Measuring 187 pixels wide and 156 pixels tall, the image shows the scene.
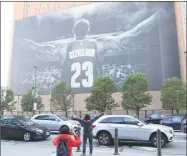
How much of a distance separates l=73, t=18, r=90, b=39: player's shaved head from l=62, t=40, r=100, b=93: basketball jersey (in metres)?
1.80

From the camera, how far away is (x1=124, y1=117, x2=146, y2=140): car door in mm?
12109

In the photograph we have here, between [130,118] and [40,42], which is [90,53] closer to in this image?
[40,42]

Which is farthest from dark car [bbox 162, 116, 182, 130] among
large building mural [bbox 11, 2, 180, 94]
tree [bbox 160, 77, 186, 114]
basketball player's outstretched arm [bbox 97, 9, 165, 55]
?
basketball player's outstretched arm [bbox 97, 9, 165, 55]

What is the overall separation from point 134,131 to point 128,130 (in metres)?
0.29

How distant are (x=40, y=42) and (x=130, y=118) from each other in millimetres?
54814

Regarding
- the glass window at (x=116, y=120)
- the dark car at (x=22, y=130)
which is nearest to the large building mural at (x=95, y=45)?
the dark car at (x=22, y=130)

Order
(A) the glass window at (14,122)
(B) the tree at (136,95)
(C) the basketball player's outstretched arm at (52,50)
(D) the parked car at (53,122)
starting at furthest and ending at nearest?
1. (C) the basketball player's outstretched arm at (52,50)
2. (B) the tree at (136,95)
3. (D) the parked car at (53,122)
4. (A) the glass window at (14,122)

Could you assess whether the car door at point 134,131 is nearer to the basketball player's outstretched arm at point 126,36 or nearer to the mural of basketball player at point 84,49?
the mural of basketball player at point 84,49

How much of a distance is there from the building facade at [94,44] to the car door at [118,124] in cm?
3739

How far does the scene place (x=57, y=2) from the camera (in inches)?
2591

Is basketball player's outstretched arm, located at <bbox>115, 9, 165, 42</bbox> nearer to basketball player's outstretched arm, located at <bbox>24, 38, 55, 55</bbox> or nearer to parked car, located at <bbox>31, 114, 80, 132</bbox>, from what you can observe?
basketball player's outstretched arm, located at <bbox>24, 38, 55, 55</bbox>

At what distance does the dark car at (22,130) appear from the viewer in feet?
47.8

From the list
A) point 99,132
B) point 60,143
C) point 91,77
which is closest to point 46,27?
point 91,77

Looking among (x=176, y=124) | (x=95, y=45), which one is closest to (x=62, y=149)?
(x=176, y=124)
